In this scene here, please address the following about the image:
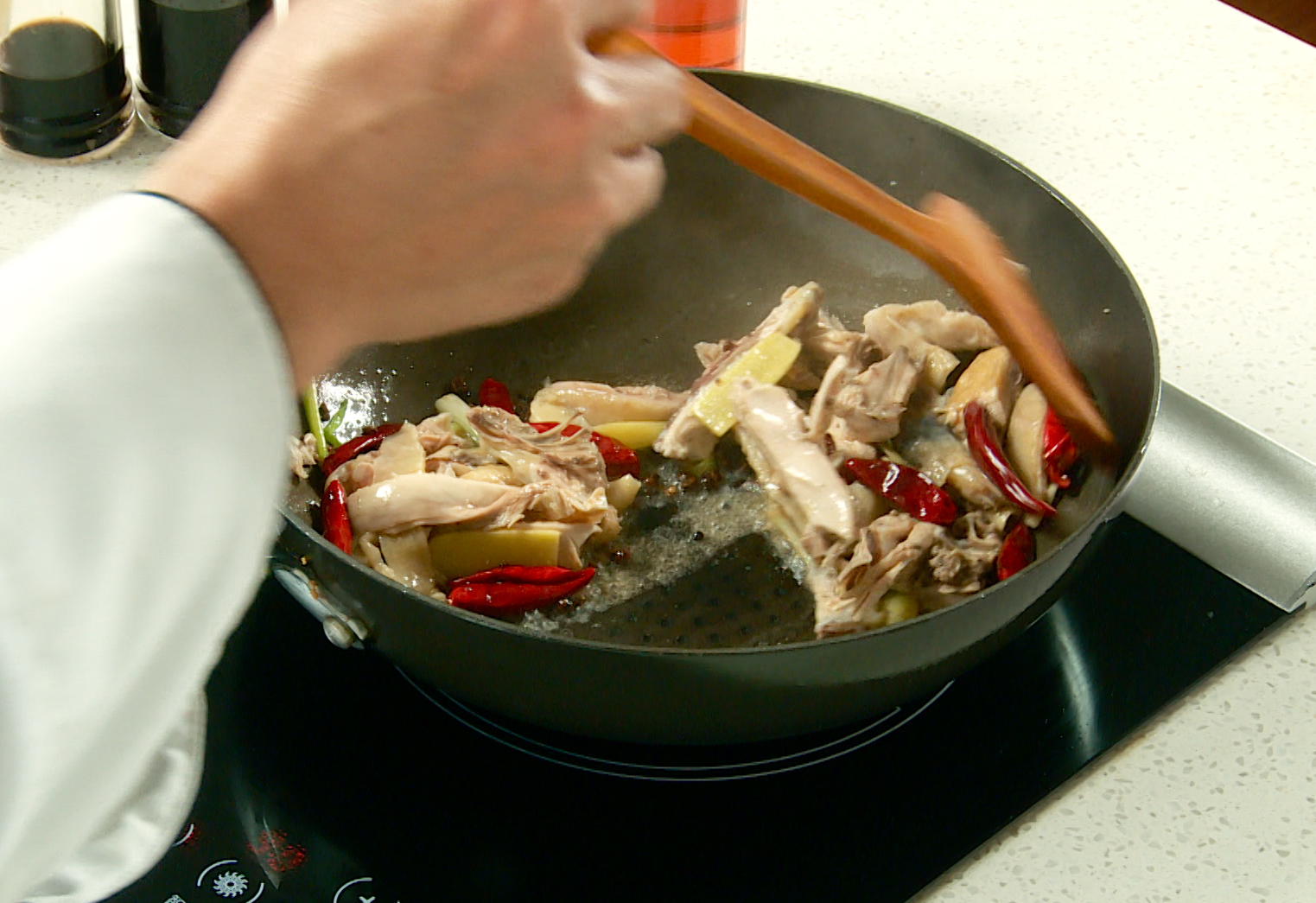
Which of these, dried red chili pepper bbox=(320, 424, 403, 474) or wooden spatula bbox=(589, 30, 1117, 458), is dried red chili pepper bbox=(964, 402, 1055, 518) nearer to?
wooden spatula bbox=(589, 30, 1117, 458)

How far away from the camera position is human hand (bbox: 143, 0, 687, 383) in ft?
1.69

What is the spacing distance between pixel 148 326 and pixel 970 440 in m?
0.72

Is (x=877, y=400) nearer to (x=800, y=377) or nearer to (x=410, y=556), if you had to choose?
(x=800, y=377)

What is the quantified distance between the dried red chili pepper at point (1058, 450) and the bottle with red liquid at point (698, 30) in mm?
502

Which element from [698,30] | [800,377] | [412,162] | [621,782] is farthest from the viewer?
[698,30]

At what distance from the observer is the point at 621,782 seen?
2.72 feet

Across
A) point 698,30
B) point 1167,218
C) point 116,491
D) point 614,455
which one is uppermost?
point 116,491

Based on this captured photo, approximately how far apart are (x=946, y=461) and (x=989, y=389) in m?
0.07

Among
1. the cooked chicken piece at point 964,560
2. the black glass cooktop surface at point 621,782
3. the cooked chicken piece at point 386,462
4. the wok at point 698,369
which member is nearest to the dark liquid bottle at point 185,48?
the wok at point 698,369

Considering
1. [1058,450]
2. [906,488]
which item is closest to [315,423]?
[906,488]

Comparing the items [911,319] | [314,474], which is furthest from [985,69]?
[314,474]

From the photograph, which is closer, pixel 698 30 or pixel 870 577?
pixel 870 577

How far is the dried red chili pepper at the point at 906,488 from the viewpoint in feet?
3.32

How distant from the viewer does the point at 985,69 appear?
1.45 meters
